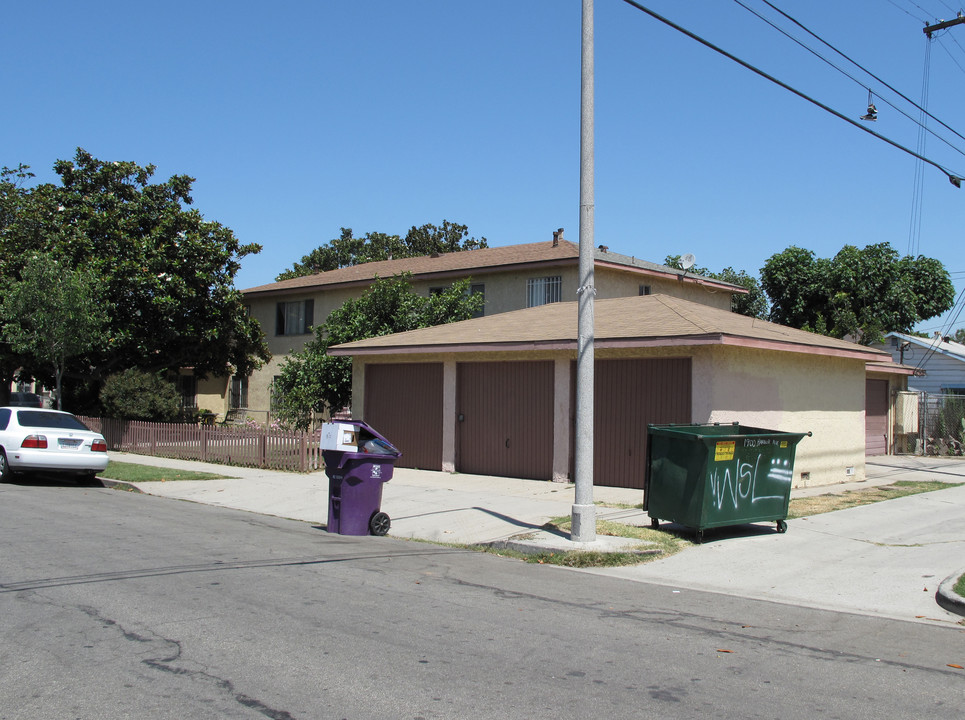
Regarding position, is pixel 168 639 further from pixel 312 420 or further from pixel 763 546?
pixel 312 420

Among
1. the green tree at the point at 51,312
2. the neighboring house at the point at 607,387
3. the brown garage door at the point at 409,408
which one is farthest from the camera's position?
the green tree at the point at 51,312

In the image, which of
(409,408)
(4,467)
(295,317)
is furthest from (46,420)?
(295,317)

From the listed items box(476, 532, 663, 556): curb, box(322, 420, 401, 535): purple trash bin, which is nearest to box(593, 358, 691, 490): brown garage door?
box(476, 532, 663, 556): curb

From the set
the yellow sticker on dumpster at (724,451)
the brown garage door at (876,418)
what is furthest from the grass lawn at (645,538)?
the brown garage door at (876,418)

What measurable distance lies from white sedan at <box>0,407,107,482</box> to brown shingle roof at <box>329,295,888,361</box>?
5.93 meters

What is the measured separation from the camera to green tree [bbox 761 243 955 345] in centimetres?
3847

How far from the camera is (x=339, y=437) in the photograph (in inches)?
429

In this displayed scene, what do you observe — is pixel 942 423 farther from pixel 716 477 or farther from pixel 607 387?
pixel 716 477

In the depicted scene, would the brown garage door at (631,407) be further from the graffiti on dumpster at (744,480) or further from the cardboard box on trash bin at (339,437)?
the cardboard box on trash bin at (339,437)

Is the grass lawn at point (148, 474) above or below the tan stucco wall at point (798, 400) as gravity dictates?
below

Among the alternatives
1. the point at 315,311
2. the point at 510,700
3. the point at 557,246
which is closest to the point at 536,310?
the point at 557,246

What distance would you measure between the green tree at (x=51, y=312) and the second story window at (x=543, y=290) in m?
12.4

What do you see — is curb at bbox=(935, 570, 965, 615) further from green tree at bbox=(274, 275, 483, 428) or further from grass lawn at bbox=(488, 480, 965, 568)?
green tree at bbox=(274, 275, 483, 428)

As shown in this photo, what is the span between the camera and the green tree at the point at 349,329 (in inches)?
935
